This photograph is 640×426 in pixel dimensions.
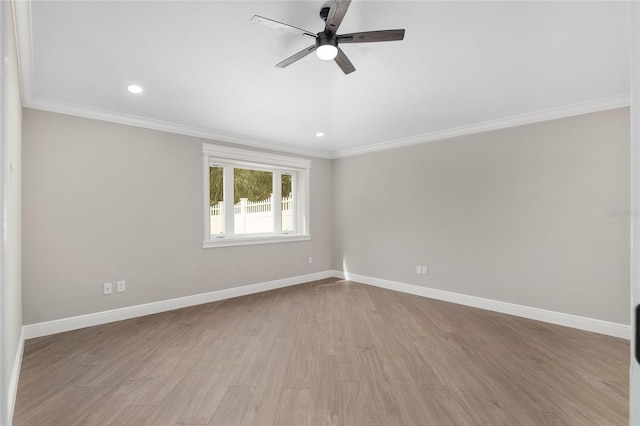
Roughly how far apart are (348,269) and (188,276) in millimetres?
2742

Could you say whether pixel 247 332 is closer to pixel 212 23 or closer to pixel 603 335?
pixel 212 23

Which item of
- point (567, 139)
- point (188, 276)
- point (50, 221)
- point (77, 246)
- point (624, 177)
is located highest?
point (567, 139)

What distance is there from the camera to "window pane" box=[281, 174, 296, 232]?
5688 millimetres

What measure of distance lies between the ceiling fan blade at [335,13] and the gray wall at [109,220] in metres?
2.96

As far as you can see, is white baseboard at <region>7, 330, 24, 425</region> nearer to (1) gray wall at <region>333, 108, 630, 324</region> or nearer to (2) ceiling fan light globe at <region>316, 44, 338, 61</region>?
(2) ceiling fan light globe at <region>316, 44, 338, 61</region>

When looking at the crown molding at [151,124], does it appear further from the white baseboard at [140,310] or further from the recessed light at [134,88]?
the white baseboard at [140,310]

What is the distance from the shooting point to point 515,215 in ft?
12.8

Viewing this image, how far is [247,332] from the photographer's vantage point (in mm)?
3316

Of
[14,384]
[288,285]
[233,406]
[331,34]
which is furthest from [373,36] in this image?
[288,285]

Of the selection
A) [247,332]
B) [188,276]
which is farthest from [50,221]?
[247,332]

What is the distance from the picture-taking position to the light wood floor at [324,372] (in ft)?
6.56

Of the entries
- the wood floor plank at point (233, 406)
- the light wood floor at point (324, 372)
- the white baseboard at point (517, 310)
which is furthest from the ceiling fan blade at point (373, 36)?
the white baseboard at point (517, 310)

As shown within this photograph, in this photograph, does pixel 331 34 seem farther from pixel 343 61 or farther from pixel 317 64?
pixel 317 64

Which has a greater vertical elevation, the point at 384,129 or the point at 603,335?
the point at 384,129
